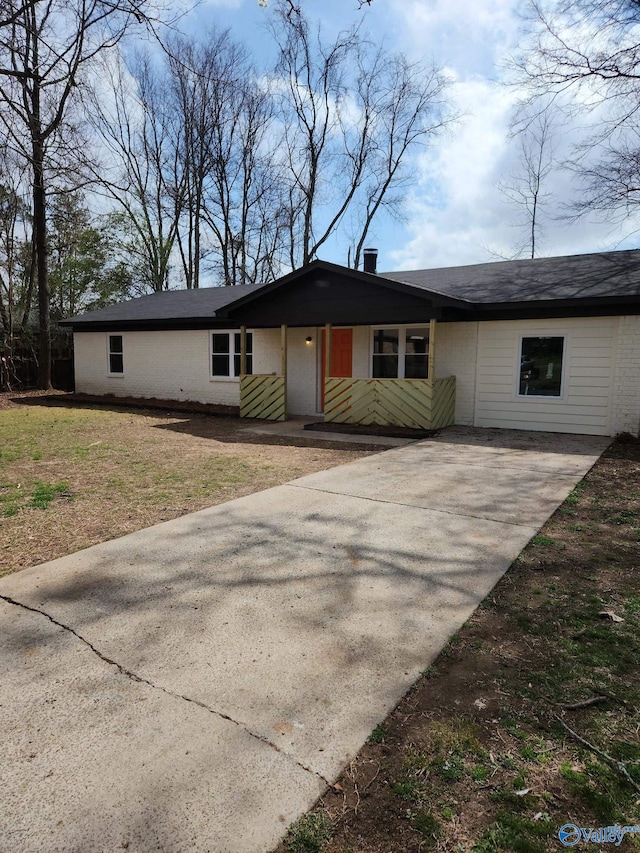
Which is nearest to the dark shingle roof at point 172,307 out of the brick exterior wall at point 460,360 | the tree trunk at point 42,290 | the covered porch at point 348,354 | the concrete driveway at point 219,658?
the tree trunk at point 42,290

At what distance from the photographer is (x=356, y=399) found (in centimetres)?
1143

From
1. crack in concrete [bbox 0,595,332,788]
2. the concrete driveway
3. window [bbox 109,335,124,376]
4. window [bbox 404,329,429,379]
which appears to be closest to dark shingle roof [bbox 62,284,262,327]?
window [bbox 109,335,124,376]

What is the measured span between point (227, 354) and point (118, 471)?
8.32 meters

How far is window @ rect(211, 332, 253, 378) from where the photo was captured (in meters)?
14.7

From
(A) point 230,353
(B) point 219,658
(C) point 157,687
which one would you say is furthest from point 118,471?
(A) point 230,353

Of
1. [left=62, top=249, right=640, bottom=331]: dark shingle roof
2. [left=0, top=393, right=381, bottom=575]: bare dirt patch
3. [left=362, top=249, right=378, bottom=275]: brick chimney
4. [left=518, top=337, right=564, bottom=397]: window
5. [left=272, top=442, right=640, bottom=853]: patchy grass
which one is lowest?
[left=272, top=442, right=640, bottom=853]: patchy grass

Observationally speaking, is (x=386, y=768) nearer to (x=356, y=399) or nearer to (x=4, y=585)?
(x=4, y=585)

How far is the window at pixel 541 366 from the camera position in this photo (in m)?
10.4

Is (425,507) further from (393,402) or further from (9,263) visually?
(9,263)

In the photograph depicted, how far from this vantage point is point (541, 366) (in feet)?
34.8

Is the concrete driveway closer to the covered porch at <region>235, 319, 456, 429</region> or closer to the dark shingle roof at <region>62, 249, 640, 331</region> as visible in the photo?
the covered porch at <region>235, 319, 456, 429</region>

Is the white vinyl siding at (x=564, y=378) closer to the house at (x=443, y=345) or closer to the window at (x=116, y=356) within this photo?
the house at (x=443, y=345)

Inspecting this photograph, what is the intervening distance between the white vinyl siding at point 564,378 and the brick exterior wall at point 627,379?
112 millimetres

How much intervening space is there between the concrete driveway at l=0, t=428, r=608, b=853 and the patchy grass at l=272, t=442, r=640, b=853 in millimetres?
142
